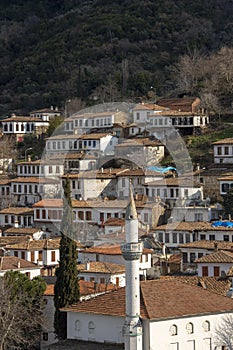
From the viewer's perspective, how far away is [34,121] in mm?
102688

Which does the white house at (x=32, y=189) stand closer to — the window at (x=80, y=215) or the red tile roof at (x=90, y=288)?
the window at (x=80, y=215)

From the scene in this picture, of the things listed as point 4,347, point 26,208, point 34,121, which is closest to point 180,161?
point 26,208

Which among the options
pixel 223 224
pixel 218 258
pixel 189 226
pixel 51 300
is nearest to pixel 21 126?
pixel 189 226

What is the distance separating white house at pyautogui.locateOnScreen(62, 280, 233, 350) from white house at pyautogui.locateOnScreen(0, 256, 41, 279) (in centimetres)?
1188

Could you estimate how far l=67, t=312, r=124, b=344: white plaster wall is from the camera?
42.9 meters

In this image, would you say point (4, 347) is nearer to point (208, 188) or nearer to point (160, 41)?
point (208, 188)

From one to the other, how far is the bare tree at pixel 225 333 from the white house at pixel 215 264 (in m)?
11.5

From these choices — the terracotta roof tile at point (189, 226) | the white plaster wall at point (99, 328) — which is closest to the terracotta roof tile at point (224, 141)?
the terracotta roof tile at point (189, 226)

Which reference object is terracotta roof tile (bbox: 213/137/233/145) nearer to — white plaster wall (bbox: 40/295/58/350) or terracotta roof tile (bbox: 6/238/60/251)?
terracotta roof tile (bbox: 6/238/60/251)

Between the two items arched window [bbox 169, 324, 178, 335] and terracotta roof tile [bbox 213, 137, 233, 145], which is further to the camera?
terracotta roof tile [bbox 213, 137, 233, 145]

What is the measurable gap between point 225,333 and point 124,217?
90.3ft

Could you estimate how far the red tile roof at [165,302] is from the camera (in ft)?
140

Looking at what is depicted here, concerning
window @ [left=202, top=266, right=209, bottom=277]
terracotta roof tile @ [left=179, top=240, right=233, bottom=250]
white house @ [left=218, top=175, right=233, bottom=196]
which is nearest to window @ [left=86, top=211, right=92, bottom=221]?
white house @ [left=218, top=175, right=233, bottom=196]

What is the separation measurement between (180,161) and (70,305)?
118 ft
